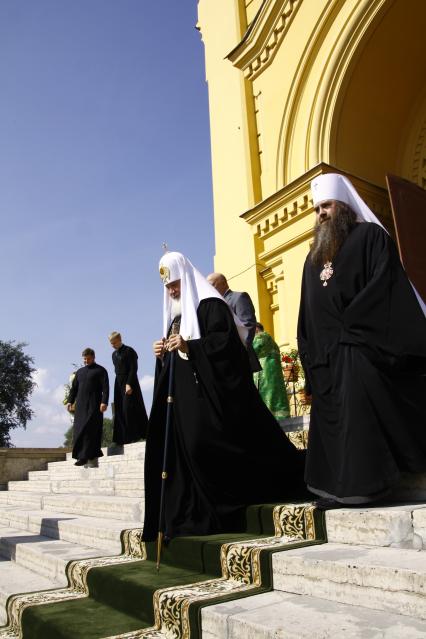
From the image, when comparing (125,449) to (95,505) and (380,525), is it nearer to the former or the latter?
(95,505)

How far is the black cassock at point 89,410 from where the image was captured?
10.0 m

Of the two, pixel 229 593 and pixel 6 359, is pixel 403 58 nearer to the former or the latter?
pixel 229 593

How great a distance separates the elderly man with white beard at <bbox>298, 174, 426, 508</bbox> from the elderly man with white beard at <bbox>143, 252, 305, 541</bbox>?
618 mm

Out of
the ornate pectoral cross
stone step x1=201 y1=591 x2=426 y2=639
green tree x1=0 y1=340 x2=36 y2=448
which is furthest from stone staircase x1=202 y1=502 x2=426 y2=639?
green tree x1=0 y1=340 x2=36 y2=448

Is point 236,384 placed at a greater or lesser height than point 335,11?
lesser

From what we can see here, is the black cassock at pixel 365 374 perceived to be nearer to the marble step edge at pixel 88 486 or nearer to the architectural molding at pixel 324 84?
the marble step edge at pixel 88 486

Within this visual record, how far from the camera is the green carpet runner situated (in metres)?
2.75

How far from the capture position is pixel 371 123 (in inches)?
436

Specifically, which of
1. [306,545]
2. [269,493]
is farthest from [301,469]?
[306,545]

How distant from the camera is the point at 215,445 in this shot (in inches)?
151

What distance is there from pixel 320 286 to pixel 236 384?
3.16ft

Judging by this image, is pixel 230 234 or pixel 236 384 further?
pixel 230 234

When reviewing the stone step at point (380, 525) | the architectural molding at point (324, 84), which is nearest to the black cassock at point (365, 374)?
the stone step at point (380, 525)

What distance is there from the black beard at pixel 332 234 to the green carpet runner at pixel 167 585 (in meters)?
1.58
